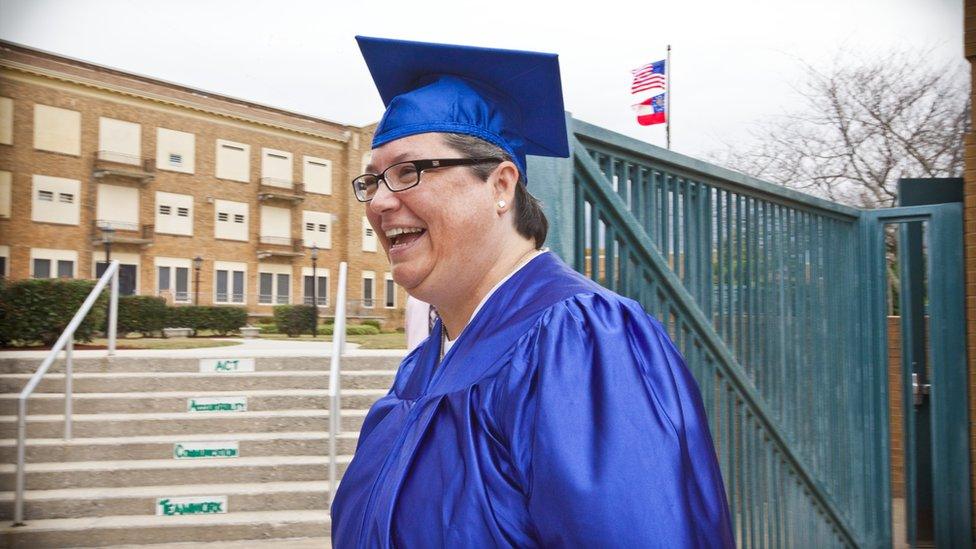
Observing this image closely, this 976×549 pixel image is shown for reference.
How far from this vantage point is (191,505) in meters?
6.29

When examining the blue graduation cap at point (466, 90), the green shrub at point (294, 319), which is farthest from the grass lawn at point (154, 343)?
the blue graduation cap at point (466, 90)

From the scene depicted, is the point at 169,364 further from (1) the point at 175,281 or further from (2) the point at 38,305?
(1) the point at 175,281

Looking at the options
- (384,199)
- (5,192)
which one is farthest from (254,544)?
(5,192)

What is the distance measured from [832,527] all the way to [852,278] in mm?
1322

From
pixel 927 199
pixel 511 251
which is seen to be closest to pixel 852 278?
pixel 927 199

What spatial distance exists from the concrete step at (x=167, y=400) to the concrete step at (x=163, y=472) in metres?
0.88

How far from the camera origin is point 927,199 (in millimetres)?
4289

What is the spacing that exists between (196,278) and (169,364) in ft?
88.7

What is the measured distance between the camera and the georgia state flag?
21.2m

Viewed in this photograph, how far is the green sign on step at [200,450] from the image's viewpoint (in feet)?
23.0

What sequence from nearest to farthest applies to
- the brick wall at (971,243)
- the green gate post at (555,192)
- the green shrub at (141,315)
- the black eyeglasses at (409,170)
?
the black eyeglasses at (409,170) → the green gate post at (555,192) → the brick wall at (971,243) → the green shrub at (141,315)

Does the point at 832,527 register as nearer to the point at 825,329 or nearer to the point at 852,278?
the point at 825,329

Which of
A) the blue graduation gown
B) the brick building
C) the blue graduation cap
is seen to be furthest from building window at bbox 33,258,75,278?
the blue graduation gown

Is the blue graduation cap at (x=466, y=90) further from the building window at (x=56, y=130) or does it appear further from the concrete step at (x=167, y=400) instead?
the building window at (x=56, y=130)
